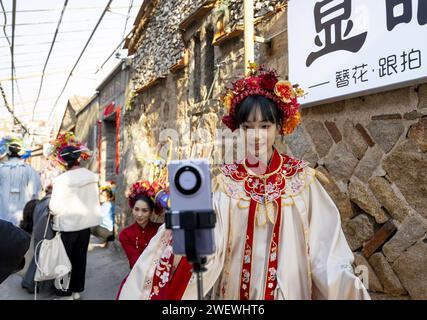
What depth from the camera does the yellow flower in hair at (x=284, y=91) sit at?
177 cm

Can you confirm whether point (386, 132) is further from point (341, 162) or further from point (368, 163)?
point (341, 162)

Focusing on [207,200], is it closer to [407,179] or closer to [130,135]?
[407,179]

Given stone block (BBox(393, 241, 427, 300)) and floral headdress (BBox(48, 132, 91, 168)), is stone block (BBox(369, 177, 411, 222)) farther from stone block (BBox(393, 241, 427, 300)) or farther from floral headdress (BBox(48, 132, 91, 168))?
floral headdress (BBox(48, 132, 91, 168))

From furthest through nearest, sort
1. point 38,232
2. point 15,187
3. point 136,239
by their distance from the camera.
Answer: point 15,187 < point 38,232 < point 136,239

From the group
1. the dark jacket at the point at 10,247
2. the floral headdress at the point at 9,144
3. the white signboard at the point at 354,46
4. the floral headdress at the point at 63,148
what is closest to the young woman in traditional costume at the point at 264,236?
the dark jacket at the point at 10,247

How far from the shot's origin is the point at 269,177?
1735 mm

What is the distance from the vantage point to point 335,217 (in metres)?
1.62

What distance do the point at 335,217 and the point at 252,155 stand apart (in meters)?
0.48

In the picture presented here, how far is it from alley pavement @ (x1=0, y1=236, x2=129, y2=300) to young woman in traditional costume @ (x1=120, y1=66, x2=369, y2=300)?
10.2ft

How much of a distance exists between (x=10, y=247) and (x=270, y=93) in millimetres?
1385

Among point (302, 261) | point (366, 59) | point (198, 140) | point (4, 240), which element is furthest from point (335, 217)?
point (198, 140)

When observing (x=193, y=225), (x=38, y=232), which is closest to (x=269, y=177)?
(x=193, y=225)

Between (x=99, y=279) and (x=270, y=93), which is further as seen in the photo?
(x=99, y=279)

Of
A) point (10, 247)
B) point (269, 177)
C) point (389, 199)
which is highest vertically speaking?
point (269, 177)
